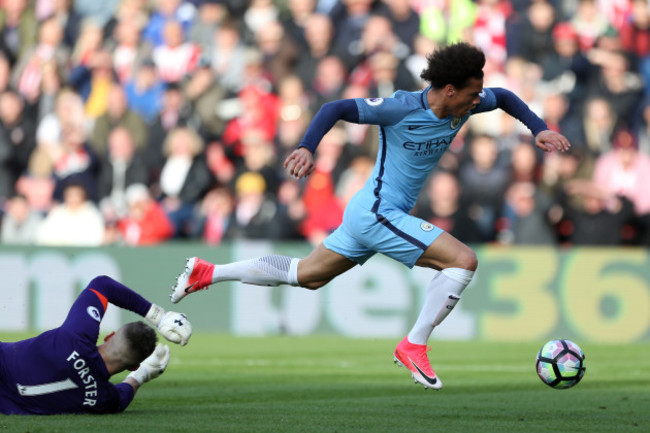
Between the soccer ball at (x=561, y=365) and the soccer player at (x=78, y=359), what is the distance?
10.2 ft

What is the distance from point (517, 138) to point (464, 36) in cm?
221

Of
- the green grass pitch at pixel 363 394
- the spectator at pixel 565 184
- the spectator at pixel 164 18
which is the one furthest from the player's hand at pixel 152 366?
the spectator at pixel 164 18

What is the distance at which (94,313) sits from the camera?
803 cm

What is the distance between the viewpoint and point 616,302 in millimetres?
15992

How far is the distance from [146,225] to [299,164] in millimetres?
10002

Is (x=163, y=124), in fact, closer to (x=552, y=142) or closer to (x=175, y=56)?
(x=175, y=56)

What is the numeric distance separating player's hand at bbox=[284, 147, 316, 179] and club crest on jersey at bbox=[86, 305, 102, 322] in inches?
61.2

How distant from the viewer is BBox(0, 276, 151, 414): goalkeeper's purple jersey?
310 inches

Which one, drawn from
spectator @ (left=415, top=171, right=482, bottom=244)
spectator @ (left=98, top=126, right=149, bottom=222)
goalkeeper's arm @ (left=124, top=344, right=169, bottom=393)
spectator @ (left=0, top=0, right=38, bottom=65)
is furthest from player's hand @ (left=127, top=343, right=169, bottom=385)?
spectator @ (left=0, top=0, right=38, bottom=65)

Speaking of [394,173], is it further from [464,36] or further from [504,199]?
[464,36]

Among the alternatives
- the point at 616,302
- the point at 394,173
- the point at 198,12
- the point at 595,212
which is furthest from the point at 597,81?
the point at 394,173

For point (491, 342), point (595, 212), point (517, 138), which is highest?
point (517, 138)

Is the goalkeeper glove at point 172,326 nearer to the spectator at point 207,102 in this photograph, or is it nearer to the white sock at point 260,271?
the white sock at point 260,271

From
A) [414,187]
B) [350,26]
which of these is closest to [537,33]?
[350,26]
